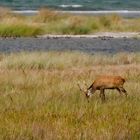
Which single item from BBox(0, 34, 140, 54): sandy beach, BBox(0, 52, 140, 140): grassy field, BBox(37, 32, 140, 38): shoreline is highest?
BBox(0, 52, 140, 140): grassy field

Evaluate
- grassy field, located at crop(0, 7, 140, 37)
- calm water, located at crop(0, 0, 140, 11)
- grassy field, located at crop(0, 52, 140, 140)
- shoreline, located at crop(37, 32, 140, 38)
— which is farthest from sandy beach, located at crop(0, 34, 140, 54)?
calm water, located at crop(0, 0, 140, 11)

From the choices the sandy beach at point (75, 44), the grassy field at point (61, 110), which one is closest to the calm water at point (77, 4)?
the sandy beach at point (75, 44)

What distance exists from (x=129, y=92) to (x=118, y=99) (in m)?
0.84

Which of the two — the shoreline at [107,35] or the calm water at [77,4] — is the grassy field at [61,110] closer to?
the shoreline at [107,35]

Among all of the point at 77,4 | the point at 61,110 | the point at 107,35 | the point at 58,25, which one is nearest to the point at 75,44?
the point at 107,35

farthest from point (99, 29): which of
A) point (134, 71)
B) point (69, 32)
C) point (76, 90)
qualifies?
point (76, 90)

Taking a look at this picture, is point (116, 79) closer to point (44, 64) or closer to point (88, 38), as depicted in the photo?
point (44, 64)

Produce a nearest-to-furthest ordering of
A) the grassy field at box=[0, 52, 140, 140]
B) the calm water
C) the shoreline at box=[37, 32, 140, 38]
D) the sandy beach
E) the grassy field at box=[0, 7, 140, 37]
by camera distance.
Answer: the grassy field at box=[0, 52, 140, 140], the sandy beach, the shoreline at box=[37, 32, 140, 38], the grassy field at box=[0, 7, 140, 37], the calm water

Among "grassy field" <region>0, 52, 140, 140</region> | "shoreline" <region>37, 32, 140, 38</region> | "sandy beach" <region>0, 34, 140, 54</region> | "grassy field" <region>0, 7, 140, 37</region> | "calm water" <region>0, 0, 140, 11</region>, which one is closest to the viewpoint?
"grassy field" <region>0, 52, 140, 140</region>

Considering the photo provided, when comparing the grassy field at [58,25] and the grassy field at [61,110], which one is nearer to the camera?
the grassy field at [61,110]

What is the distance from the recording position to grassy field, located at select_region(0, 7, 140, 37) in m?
32.1

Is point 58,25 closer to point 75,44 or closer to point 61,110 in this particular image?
point 75,44

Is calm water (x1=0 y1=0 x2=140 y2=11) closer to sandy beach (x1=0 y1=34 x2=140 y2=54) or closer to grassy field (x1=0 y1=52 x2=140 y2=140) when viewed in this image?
sandy beach (x1=0 y1=34 x2=140 y2=54)

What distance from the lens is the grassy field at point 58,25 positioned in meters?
32.1
